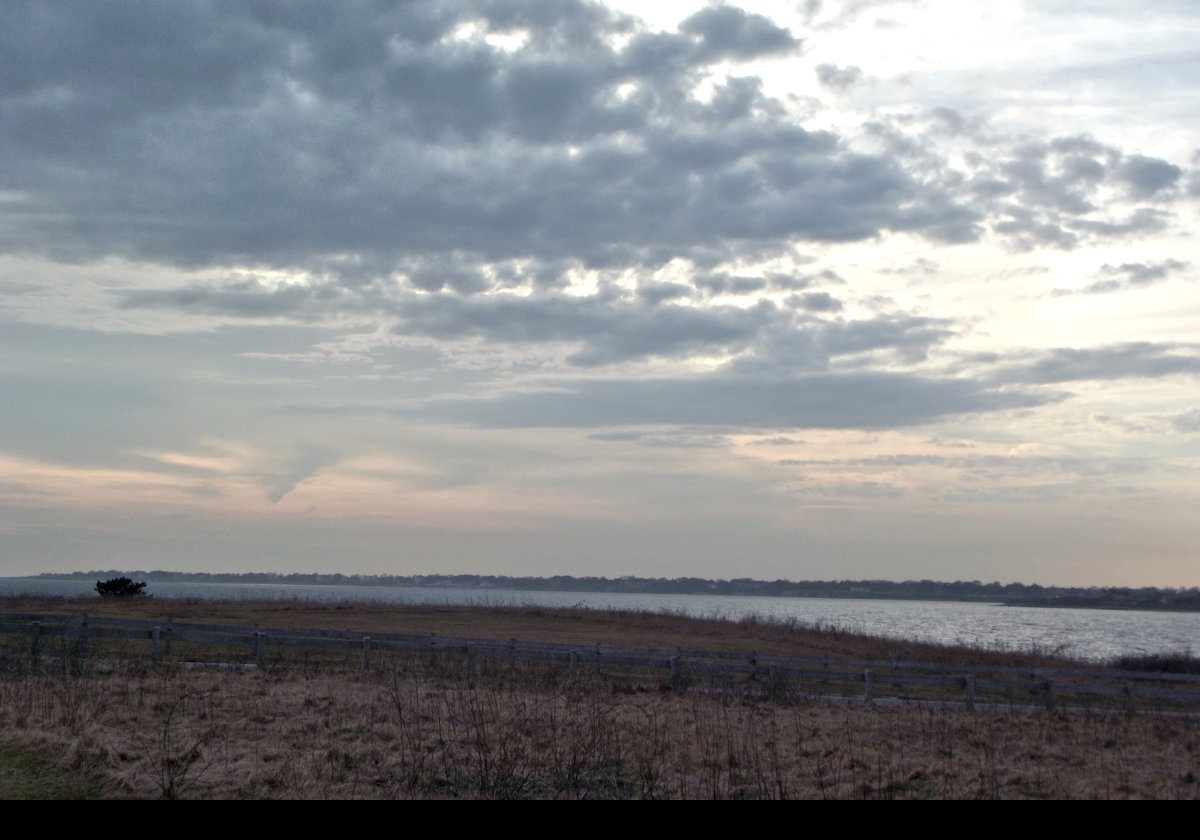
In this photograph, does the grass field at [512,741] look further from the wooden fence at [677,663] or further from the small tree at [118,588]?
the small tree at [118,588]

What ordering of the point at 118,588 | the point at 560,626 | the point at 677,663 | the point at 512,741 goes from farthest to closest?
the point at 118,588 < the point at 560,626 < the point at 677,663 < the point at 512,741

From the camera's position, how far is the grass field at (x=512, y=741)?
1039 centimetres

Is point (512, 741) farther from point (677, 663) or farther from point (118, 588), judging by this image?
point (118, 588)

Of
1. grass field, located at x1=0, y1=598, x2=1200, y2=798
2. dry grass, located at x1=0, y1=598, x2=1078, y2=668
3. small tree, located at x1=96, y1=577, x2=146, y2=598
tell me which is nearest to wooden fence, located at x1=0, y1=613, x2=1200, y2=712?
grass field, located at x1=0, y1=598, x2=1200, y2=798

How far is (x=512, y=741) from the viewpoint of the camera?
12625mm

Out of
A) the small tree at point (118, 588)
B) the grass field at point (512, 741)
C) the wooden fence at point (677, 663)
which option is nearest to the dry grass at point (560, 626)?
the small tree at point (118, 588)

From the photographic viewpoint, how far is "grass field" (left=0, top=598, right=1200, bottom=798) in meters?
10.4

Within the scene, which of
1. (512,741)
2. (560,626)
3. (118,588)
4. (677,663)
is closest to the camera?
(512,741)

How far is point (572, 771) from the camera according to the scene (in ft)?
34.9

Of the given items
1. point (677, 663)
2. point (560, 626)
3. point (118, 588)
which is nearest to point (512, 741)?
point (677, 663)
